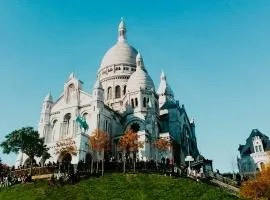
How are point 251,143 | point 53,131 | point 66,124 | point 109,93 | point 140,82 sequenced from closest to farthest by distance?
point 66,124 → point 53,131 → point 251,143 → point 140,82 → point 109,93

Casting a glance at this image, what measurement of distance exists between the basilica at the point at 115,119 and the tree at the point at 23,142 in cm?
335

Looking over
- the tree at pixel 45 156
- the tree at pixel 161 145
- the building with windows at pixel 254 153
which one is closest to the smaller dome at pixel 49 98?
the tree at pixel 45 156

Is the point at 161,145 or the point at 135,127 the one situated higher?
the point at 135,127

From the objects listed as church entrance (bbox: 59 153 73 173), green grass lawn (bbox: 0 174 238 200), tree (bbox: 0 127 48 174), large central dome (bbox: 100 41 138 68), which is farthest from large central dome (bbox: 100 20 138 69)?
green grass lawn (bbox: 0 174 238 200)

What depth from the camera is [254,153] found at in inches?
2655

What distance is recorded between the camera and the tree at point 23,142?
5347 centimetres

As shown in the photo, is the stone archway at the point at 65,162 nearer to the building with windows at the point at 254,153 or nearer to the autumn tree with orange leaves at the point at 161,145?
the autumn tree with orange leaves at the point at 161,145

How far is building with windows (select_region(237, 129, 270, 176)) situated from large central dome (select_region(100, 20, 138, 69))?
101ft

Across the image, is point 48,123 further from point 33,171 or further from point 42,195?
point 42,195

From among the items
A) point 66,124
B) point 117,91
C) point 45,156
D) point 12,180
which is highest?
point 117,91

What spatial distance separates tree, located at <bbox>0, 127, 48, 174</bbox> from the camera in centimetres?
5347

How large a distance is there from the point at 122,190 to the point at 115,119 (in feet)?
95.9

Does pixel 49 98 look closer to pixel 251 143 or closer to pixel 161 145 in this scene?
pixel 161 145

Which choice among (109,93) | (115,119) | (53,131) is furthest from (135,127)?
(109,93)
